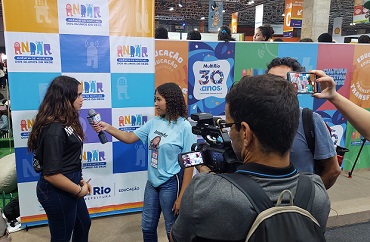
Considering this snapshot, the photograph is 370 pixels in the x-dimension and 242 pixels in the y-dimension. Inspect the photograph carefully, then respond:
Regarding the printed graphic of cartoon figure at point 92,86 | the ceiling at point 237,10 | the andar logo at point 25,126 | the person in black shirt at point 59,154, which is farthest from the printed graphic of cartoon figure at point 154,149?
the ceiling at point 237,10

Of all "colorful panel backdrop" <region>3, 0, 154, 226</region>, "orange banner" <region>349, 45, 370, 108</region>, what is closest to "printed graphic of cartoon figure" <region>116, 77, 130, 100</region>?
"colorful panel backdrop" <region>3, 0, 154, 226</region>

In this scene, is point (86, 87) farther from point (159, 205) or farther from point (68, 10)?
point (159, 205)

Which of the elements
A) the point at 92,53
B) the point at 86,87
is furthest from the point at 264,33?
the point at 86,87

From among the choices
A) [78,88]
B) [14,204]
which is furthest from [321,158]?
[14,204]

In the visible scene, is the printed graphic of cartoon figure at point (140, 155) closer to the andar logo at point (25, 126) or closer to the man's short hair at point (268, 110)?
the andar logo at point (25, 126)

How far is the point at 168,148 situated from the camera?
7.34ft

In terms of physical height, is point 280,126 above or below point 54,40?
below

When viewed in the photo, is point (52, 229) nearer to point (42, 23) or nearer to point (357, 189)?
point (42, 23)

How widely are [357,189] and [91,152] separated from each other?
3.29 m

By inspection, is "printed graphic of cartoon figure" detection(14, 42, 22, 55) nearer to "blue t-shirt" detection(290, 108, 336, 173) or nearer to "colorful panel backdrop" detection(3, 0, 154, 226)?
"colorful panel backdrop" detection(3, 0, 154, 226)

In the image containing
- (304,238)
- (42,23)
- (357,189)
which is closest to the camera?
(304,238)

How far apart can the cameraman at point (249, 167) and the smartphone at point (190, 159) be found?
0.23 m

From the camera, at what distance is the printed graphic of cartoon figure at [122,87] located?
302cm

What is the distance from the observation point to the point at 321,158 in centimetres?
159
